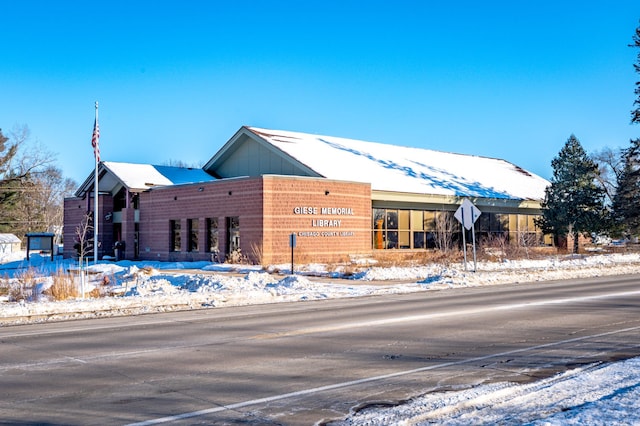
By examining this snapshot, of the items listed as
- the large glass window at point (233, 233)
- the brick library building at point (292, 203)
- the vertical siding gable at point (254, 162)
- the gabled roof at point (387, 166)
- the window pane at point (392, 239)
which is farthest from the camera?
the window pane at point (392, 239)

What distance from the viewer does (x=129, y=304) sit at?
17.2 metres

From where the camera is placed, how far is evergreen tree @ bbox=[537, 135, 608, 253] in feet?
147

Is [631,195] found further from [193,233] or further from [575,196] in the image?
[193,233]

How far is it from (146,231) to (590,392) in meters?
38.9

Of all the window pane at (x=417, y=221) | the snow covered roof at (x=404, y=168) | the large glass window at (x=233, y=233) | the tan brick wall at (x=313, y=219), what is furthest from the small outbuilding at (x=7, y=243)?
the window pane at (x=417, y=221)

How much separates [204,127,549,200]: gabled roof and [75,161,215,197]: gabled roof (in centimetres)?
176

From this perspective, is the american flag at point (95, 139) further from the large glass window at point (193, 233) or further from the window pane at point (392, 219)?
the window pane at point (392, 219)

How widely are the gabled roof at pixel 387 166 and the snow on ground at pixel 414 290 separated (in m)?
9.69

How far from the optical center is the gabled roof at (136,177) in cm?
4419

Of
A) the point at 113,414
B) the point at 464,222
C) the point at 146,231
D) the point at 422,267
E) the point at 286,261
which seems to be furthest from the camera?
the point at 146,231

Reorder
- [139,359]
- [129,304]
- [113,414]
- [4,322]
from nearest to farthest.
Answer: [113,414]
[139,359]
[4,322]
[129,304]

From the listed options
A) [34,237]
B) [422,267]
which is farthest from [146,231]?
[422,267]

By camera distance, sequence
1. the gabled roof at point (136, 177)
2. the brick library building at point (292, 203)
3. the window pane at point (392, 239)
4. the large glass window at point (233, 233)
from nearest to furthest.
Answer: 1. the brick library building at point (292, 203)
2. the large glass window at point (233, 233)
3. the window pane at point (392, 239)
4. the gabled roof at point (136, 177)

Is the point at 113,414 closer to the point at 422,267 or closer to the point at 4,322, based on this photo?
the point at 4,322
